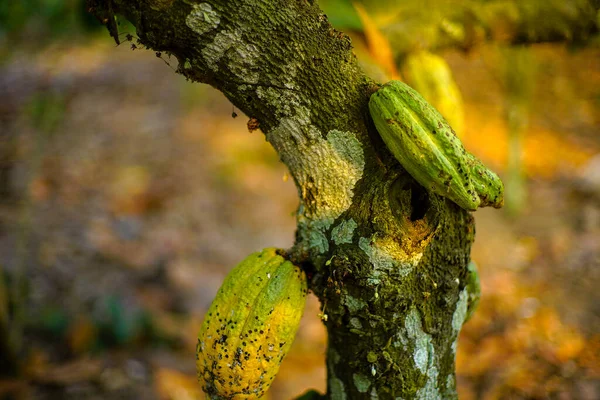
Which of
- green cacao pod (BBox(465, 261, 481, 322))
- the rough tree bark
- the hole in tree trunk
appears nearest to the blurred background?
the rough tree bark

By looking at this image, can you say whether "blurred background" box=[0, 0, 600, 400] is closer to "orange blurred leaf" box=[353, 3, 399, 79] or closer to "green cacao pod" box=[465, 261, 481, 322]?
"orange blurred leaf" box=[353, 3, 399, 79]

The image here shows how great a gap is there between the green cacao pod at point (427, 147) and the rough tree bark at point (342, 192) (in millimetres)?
61

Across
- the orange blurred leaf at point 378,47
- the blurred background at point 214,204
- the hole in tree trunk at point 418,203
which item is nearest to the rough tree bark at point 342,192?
the hole in tree trunk at point 418,203

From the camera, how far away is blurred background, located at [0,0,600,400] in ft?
5.61

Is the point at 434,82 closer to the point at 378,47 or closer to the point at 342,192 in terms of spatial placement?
the point at 378,47

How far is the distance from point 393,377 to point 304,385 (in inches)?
58.9

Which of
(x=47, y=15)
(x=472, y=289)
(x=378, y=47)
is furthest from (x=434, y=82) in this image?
(x=47, y=15)

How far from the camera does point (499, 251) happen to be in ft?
11.4

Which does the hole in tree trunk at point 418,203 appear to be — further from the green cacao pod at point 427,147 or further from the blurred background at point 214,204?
the blurred background at point 214,204

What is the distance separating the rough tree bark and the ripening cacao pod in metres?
0.69

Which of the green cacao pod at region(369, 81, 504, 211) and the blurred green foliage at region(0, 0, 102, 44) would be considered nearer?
the green cacao pod at region(369, 81, 504, 211)

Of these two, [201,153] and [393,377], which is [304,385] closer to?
[393,377]

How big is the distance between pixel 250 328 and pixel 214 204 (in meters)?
3.15

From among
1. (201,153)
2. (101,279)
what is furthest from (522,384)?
(201,153)
